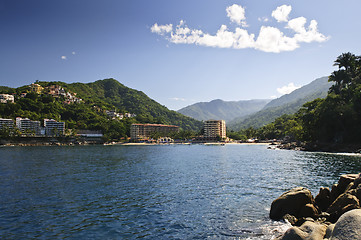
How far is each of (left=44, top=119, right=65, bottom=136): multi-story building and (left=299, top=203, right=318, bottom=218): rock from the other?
7548 inches

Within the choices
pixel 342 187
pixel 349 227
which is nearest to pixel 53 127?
pixel 342 187

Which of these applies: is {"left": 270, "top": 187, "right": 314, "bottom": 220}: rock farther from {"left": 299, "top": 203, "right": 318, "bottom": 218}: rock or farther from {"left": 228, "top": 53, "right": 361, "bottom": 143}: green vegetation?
{"left": 228, "top": 53, "right": 361, "bottom": 143}: green vegetation

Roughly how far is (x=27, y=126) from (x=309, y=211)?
20415 centimetres

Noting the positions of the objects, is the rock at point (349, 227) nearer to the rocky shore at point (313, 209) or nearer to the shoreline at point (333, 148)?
the rocky shore at point (313, 209)

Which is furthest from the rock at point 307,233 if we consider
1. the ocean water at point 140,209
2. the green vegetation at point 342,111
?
the green vegetation at point 342,111

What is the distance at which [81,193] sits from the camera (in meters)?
24.3

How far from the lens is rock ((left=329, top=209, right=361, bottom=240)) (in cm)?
852

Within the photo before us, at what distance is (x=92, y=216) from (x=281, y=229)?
1305cm

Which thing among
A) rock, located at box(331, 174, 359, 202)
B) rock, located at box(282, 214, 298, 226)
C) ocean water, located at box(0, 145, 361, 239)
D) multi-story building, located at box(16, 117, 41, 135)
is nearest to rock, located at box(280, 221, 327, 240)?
ocean water, located at box(0, 145, 361, 239)

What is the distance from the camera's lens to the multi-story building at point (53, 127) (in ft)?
592

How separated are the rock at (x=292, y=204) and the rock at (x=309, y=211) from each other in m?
0.36

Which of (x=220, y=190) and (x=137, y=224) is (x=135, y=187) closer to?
(x=220, y=190)

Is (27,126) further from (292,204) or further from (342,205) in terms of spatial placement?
(342,205)

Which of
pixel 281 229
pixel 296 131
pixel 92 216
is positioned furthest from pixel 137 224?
pixel 296 131
